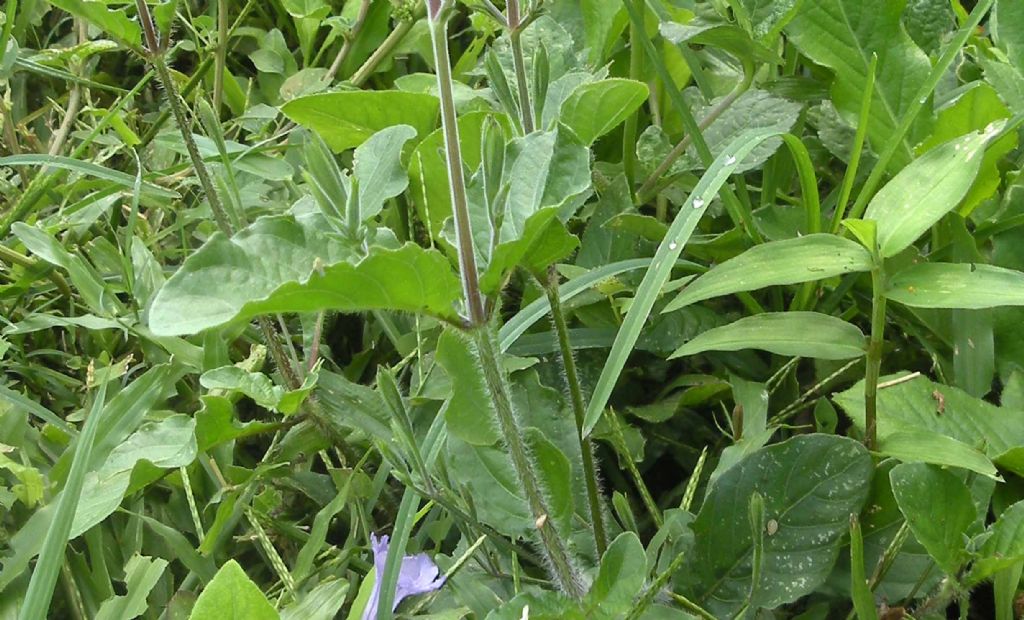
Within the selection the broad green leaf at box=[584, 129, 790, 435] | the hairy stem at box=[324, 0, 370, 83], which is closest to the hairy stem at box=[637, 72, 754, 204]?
the broad green leaf at box=[584, 129, 790, 435]

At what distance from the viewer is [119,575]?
3.50ft

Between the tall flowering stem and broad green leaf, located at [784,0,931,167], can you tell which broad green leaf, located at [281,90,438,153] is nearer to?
the tall flowering stem

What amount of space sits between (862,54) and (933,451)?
0.54 m

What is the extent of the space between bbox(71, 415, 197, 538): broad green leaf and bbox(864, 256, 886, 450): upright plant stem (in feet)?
2.15

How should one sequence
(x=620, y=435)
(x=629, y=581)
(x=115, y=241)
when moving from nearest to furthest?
(x=629, y=581) → (x=620, y=435) → (x=115, y=241)

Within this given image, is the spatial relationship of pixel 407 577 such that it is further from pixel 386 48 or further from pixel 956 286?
pixel 386 48

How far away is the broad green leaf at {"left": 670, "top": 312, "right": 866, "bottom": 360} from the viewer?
92 cm

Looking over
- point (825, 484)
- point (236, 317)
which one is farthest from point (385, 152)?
point (825, 484)

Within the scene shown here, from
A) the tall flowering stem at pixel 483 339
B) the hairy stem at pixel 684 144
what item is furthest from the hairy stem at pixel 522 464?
the hairy stem at pixel 684 144

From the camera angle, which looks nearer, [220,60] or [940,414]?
[940,414]

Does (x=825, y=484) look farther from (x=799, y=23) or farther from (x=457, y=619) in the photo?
(x=799, y=23)

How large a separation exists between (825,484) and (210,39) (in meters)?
1.23

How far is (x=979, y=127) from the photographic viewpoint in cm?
108

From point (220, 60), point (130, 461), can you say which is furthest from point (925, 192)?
point (220, 60)
